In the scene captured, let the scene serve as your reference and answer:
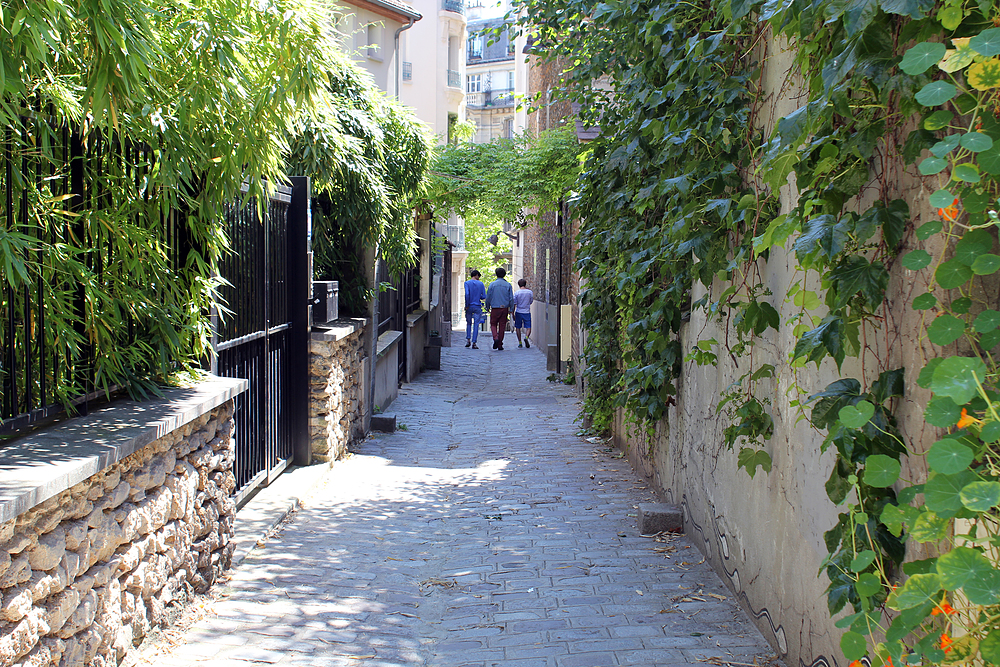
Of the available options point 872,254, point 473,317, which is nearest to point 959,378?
point 872,254

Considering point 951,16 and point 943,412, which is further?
point 951,16

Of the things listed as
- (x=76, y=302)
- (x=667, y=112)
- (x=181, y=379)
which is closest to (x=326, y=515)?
(x=181, y=379)

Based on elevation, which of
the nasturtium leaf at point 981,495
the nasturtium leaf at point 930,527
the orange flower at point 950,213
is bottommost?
the nasturtium leaf at point 930,527

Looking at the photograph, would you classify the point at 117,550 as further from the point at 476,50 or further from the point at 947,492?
the point at 476,50

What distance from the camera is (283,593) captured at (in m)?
4.24

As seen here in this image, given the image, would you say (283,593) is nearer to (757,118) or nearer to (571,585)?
(571,585)

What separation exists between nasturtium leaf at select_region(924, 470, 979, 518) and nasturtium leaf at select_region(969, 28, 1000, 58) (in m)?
0.84

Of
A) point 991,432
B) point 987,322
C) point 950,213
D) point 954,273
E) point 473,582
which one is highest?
point 950,213

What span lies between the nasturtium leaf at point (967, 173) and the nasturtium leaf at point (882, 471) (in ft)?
2.27

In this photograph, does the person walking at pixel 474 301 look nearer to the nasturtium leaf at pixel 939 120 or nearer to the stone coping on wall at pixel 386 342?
the stone coping on wall at pixel 386 342

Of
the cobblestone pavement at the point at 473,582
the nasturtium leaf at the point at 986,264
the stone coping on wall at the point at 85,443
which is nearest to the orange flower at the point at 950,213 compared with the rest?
the nasturtium leaf at the point at 986,264

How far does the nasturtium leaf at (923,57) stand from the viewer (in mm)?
1772

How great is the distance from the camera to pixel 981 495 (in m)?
1.56

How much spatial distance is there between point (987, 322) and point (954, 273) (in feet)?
0.46
